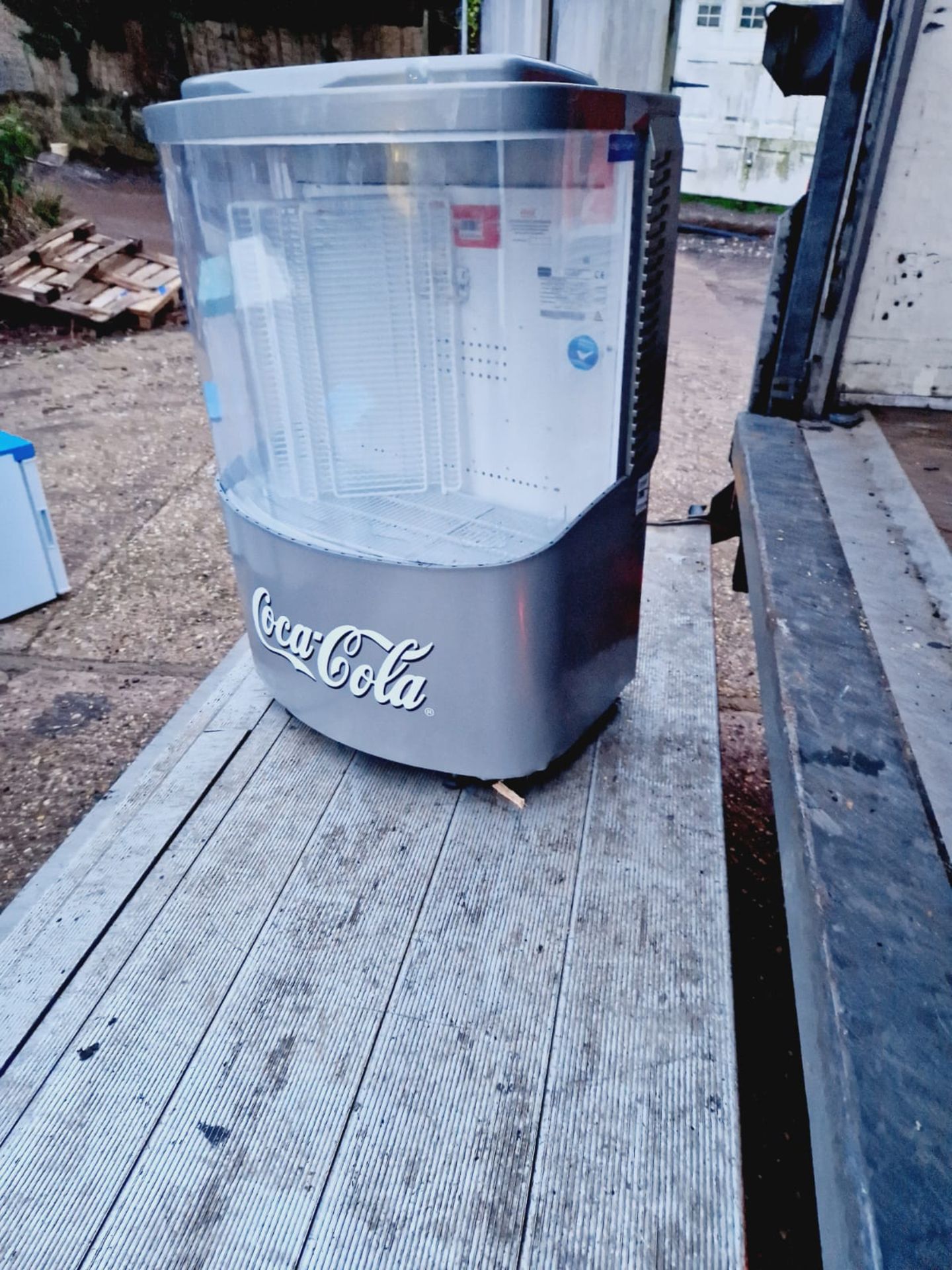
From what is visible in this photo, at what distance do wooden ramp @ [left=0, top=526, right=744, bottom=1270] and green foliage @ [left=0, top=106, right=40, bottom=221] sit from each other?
749 cm

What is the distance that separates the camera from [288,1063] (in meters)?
1.36

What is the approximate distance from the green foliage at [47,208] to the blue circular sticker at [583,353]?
791 cm

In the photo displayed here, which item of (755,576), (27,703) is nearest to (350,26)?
(27,703)

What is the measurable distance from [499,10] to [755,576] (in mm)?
7200

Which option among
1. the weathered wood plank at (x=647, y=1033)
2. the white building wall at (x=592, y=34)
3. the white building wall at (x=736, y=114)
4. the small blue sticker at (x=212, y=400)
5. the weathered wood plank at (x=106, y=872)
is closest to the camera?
the weathered wood plank at (x=647, y=1033)

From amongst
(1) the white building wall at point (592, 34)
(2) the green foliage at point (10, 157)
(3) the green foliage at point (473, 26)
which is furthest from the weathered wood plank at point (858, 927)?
(3) the green foliage at point (473, 26)

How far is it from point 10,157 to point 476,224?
756 cm

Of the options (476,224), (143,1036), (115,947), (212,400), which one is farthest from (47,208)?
(143,1036)

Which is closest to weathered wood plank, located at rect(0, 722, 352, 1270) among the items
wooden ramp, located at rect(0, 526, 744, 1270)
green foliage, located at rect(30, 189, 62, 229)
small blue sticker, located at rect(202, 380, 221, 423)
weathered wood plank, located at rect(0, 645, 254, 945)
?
wooden ramp, located at rect(0, 526, 744, 1270)

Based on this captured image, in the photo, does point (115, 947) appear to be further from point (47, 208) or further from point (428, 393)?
point (47, 208)

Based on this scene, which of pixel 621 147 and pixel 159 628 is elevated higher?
pixel 621 147

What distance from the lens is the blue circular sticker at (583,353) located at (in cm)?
168

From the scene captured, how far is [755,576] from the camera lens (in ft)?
5.74

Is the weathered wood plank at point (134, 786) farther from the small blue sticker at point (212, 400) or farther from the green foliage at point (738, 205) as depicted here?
the green foliage at point (738, 205)
